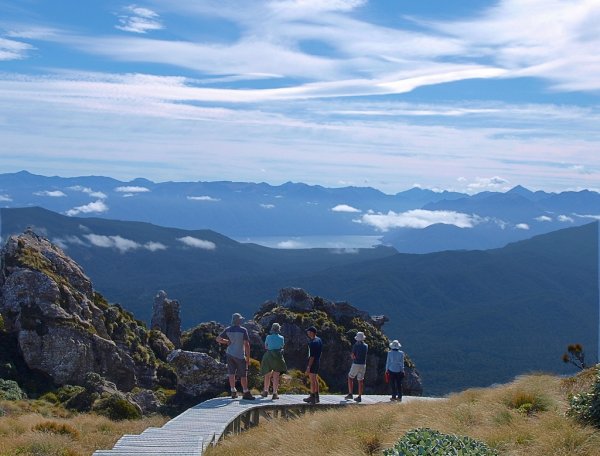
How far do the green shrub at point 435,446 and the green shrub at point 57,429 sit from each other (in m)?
8.41

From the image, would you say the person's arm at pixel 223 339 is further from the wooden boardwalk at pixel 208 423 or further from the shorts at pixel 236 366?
the wooden boardwalk at pixel 208 423

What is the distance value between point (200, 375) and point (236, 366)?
3.69 metres

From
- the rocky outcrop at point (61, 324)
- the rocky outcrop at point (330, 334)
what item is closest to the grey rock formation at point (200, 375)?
the rocky outcrop at point (61, 324)

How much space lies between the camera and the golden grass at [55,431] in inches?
548

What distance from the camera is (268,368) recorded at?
2192cm

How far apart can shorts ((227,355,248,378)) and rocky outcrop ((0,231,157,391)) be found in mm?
7678

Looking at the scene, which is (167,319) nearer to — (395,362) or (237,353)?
(395,362)

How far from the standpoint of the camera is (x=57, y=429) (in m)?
16.7

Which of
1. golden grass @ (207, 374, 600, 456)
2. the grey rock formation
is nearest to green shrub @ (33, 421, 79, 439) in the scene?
golden grass @ (207, 374, 600, 456)

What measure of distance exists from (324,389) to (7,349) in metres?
12.3

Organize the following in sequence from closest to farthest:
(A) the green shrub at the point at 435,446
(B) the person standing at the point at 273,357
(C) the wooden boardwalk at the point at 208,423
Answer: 1. (A) the green shrub at the point at 435,446
2. (C) the wooden boardwalk at the point at 208,423
3. (B) the person standing at the point at 273,357

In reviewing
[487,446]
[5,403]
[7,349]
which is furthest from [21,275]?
[487,446]

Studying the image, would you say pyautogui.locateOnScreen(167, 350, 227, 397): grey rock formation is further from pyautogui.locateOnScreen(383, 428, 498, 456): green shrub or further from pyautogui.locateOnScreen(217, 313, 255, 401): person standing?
pyautogui.locateOnScreen(383, 428, 498, 456): green shrub

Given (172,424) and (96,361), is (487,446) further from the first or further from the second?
(96,361)
